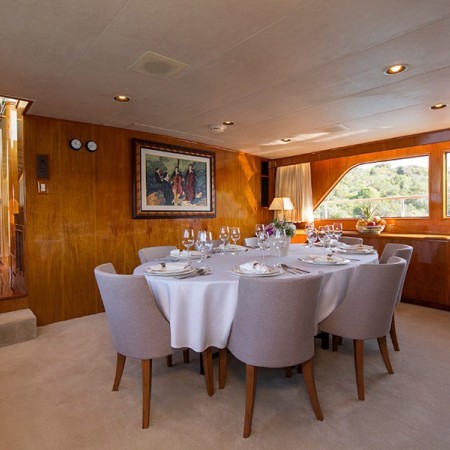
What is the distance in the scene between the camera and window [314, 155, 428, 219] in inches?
185

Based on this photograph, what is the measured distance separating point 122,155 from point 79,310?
79.8 inches

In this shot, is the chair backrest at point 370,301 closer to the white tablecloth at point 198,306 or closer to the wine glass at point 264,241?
the white tablecloth at point 198,306

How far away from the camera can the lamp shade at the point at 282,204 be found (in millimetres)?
5819

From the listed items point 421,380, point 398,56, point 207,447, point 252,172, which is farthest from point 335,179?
point 207,447

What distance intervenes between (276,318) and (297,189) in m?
4.69

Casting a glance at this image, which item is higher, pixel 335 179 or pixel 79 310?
pixel 335 179

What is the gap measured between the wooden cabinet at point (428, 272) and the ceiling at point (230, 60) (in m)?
1.49

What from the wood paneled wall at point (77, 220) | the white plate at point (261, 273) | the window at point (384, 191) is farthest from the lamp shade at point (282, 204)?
the white plate at point (261, 273)

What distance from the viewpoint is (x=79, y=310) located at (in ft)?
12.4

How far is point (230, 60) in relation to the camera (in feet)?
7.40

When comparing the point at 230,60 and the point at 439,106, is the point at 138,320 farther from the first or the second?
the point at 439,106

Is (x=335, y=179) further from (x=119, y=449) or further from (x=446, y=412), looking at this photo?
(x=119, y=449)

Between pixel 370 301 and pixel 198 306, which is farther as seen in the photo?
pixel 370 301

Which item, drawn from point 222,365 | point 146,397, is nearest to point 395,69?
point 222,365
